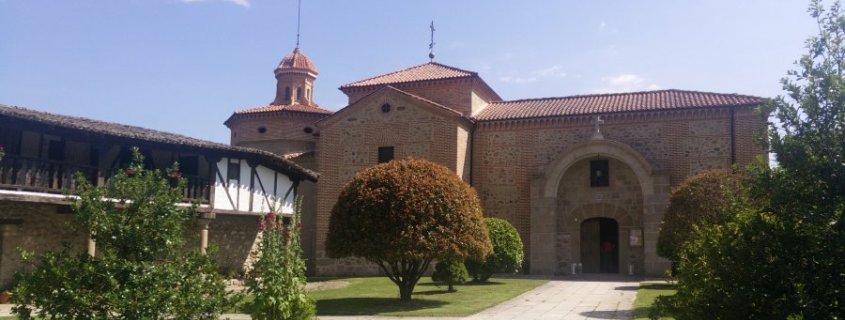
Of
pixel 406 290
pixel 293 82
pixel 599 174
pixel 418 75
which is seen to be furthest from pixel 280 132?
pixel 406 290

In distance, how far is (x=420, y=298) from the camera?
16.6 metres

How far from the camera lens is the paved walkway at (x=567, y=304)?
13.1 m

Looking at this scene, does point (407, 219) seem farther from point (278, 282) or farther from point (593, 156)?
point (593, 156)

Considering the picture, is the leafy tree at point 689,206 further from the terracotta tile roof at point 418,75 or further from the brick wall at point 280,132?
the brick wall at point 280,132

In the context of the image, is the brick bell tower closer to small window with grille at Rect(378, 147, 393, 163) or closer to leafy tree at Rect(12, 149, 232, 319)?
small window with grille at Rect(378, 147, 393, 163)

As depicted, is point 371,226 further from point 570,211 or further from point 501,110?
point 501,110

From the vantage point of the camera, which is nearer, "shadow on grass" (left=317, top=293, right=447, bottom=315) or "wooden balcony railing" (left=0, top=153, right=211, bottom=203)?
"shadow on grass" (left=317, top=293, right=447, bottom=315)

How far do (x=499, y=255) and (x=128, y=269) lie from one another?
14.2m

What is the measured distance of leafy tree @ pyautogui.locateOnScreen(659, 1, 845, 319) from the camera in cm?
541

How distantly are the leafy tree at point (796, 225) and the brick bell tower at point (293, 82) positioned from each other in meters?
34.6

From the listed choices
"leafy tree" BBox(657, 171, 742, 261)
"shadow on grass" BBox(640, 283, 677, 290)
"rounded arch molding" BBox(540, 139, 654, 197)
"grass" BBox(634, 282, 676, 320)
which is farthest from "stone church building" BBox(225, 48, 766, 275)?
"leafy tree" BBox(657, 171, 742, 261)

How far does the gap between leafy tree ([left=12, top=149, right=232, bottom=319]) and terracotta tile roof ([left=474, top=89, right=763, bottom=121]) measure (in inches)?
811

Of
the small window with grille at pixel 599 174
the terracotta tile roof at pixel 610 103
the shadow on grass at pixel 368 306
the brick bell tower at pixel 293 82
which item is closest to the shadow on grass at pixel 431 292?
the shadow on grass at pixel 368 306

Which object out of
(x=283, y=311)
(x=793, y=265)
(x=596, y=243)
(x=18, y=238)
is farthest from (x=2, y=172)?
(x=596, y=243)
